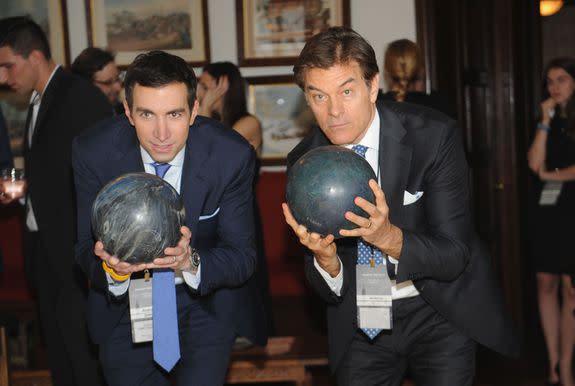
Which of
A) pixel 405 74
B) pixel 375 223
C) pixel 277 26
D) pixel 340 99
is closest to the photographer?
pixel 375 223

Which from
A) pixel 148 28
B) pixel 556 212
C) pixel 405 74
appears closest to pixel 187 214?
pixel 405 74

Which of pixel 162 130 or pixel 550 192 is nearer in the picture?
pixel 162 130

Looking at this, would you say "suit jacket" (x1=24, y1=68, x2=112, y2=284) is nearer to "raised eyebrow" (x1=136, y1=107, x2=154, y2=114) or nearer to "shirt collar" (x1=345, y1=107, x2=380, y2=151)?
"raised eyebrow" (x1=136, y1=107, x2=154, y2=114)

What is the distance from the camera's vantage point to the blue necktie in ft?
9.99

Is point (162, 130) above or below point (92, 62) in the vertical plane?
below

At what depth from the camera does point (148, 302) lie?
123 inches

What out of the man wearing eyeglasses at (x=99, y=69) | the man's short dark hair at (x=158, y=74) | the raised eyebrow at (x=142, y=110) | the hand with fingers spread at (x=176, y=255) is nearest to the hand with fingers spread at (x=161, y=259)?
the hand with fingers spread at (x=176, y=255)

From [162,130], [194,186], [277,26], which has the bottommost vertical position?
[194,186]

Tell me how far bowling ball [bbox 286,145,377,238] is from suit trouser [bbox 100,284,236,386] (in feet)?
2.31

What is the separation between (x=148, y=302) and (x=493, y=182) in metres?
4.46

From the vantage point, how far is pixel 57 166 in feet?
15.6

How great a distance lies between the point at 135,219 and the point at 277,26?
187 inches

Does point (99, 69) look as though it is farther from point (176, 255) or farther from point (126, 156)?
point (176, 255)

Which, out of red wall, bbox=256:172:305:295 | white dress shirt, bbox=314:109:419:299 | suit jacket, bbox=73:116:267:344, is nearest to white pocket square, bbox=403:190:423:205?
white dress shirt, bbox=314:109:419:299
